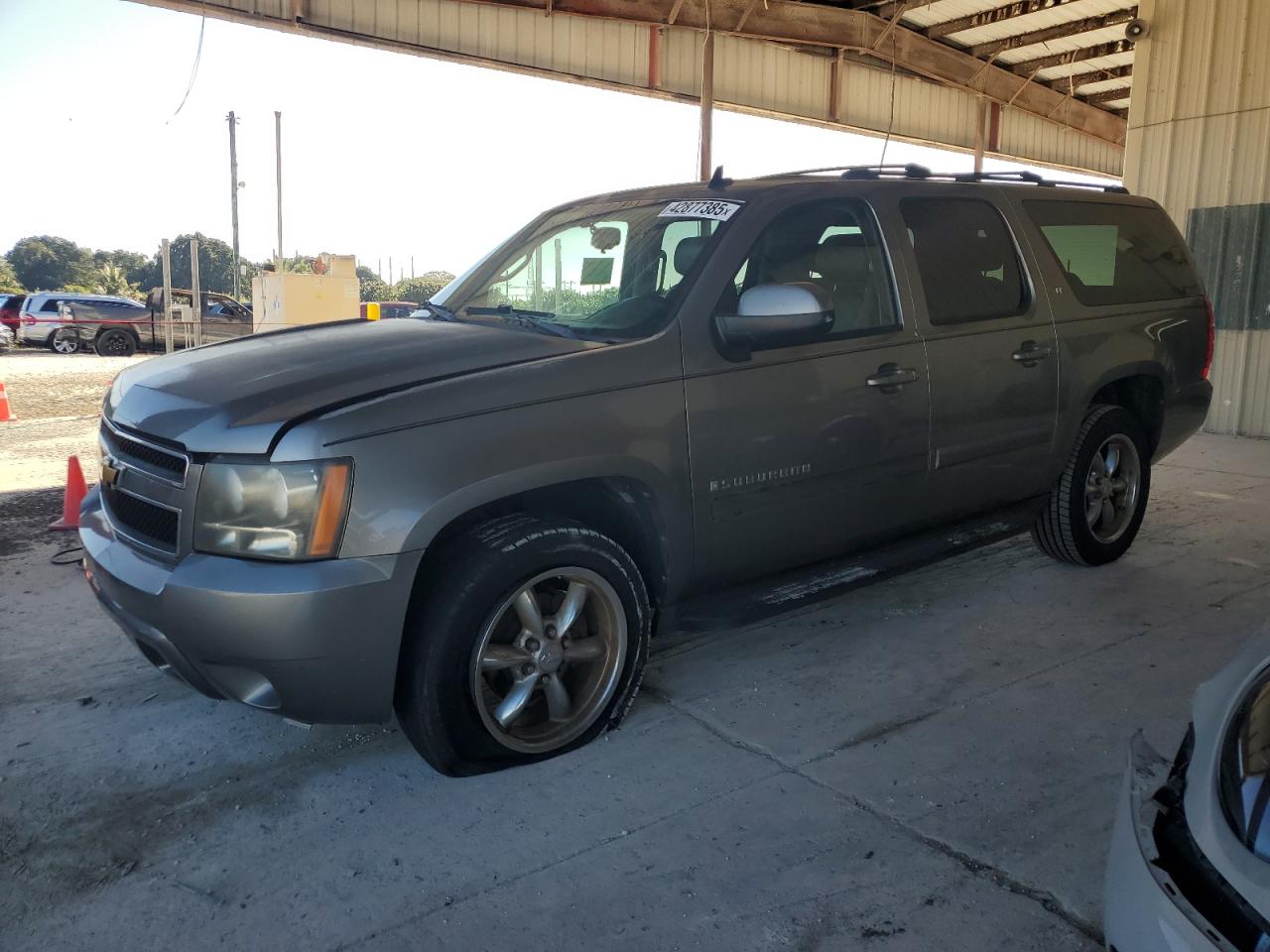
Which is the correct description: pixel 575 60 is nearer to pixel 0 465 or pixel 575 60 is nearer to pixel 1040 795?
pixel 0 465

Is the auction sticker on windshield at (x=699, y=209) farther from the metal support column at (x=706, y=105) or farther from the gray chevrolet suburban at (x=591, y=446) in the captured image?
the metal support column at (x=706, y=105)

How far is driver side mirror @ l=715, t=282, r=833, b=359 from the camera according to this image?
3395mm

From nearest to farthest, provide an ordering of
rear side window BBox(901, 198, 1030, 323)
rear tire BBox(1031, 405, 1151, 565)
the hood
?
the hood → rear side window BBox(901, 198, 1030, 323) → rear tire BBox(1031, 405, 1151, 565)

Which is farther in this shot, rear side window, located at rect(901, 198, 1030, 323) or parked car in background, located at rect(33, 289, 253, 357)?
parked car in background, located at rect(33, 289, 253, 357)

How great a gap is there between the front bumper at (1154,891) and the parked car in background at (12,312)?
101ft

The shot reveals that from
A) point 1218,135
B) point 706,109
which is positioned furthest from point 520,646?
point 706,109

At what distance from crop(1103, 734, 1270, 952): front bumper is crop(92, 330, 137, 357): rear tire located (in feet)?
92.1

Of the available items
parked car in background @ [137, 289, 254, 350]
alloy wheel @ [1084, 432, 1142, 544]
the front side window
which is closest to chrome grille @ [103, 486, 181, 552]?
the front side window

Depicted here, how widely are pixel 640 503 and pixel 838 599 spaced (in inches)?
69.7

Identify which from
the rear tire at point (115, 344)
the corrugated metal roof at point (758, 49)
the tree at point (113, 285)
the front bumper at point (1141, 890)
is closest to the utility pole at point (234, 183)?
the rear tire at point (115, 344)

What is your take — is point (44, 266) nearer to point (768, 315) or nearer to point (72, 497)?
point (72, 497)

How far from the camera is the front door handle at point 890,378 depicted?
12.5 feet

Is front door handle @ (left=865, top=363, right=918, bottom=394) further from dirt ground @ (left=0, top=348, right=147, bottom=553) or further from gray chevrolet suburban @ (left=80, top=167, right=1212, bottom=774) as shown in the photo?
dirt ground @ (left=0, top=348, right=147, bottom=553)

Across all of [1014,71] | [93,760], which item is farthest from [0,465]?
[1014,71]
